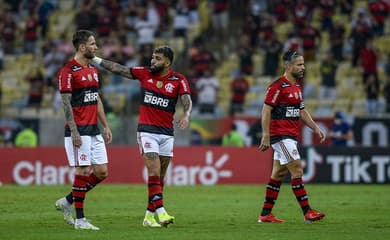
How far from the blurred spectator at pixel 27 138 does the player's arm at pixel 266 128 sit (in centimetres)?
1581

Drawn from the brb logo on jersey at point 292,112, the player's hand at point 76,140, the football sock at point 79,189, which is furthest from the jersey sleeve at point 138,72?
the brb logo on jersey at point 292,112

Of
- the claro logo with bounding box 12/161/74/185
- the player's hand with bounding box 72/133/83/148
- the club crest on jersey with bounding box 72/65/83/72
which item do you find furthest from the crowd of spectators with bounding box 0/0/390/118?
the player's hand with bounding box 72/133/83/148

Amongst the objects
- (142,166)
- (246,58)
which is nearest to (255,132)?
(142,166)

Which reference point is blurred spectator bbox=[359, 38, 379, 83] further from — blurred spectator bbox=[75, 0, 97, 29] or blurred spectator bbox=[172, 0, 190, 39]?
blurred spectator bbox=[75, 0, 97, 29]

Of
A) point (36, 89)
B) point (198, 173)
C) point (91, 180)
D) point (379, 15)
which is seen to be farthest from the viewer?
point (379, 15)

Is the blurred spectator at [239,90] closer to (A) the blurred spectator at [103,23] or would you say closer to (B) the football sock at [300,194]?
(A) the blurred spectator at [103,23]

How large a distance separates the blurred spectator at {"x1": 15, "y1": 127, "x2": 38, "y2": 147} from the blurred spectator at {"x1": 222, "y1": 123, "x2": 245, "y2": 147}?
18.5 ft

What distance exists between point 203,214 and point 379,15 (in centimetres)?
1999

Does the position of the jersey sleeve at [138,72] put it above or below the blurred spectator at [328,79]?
below

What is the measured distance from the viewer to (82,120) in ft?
49.5

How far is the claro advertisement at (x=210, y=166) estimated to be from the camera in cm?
2928

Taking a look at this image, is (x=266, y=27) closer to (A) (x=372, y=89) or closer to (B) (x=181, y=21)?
(B) (x=181, y=21)

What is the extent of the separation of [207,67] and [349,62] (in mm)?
4887

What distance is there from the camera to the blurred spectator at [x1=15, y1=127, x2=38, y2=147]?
101 feet
